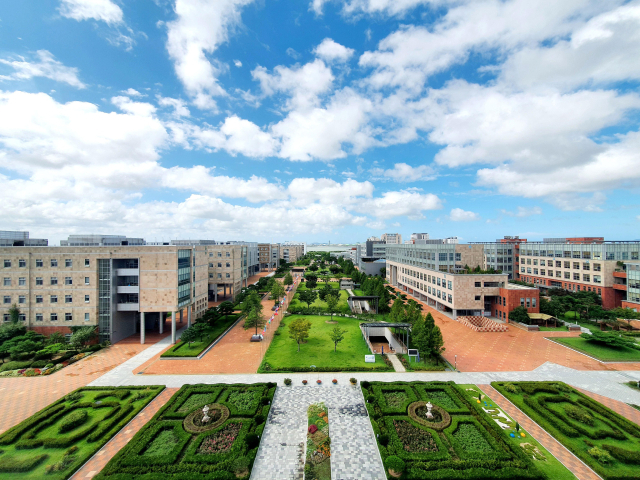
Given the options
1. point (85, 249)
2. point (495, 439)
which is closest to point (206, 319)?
point (85, 249)

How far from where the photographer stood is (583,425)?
19859 mm

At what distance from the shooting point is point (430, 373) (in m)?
28.1

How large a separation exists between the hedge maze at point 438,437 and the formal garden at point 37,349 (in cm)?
3338

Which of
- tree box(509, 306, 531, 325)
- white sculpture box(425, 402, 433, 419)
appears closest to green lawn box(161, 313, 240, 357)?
white sculpture box(425, 402, 433, 419)

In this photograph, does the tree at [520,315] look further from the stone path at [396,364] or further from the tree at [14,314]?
the tree at [14,314]

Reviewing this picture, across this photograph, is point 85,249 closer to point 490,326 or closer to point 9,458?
point 9,458

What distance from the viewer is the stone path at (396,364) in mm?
29062

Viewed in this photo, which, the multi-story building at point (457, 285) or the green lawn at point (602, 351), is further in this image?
the multi-story building at point (457, 285)

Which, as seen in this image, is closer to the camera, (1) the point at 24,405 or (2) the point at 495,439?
(2) the point at 495,439

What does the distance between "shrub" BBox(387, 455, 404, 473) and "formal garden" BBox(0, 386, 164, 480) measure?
18.2 metres

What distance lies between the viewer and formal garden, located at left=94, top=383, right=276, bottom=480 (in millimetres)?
15688

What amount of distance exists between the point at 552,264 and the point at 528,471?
65977mm

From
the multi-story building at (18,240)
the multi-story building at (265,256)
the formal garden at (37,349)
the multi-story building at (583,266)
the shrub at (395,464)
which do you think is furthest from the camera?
the multi-story building at (265,256)

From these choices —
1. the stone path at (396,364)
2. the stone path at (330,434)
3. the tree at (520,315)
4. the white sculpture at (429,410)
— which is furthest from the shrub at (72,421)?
the tree at (520,315)
